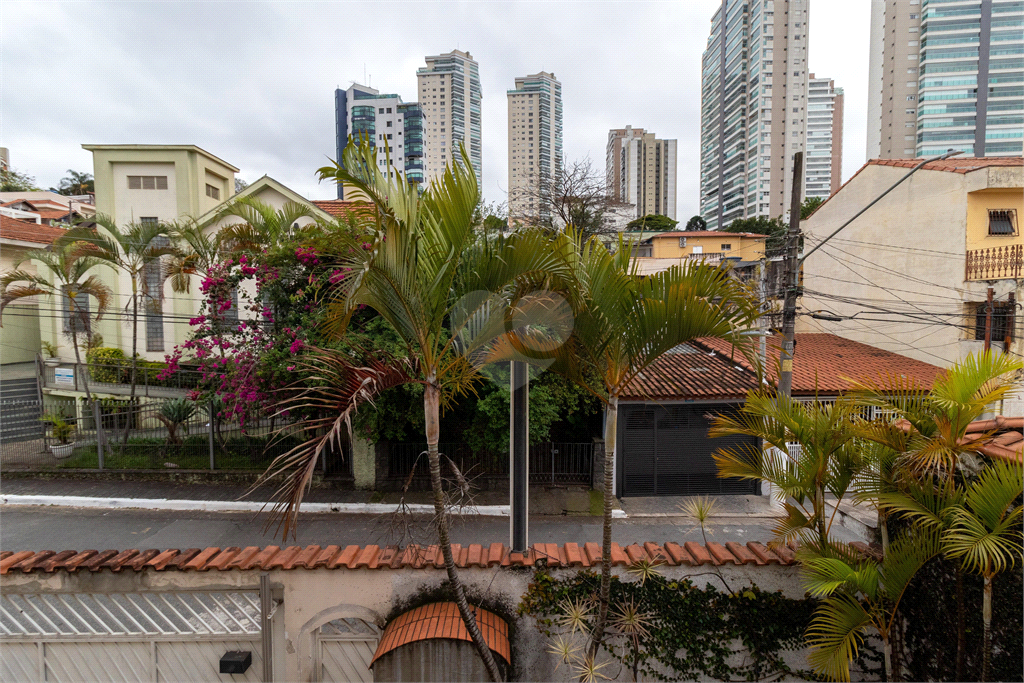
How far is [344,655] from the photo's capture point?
3826mm

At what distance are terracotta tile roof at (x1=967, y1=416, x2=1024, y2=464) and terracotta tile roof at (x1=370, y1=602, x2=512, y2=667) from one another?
10.3 feet

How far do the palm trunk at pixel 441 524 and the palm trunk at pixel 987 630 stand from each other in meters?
2.79

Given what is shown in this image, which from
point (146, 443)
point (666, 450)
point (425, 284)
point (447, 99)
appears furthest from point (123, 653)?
point (447, 99)

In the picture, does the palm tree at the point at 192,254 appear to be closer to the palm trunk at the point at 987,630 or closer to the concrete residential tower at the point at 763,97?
the palm trunk at the point at 987,630

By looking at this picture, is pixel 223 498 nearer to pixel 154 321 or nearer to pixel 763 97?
pixel 154 321

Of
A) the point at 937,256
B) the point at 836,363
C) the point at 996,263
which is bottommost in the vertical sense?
the point at 836,363

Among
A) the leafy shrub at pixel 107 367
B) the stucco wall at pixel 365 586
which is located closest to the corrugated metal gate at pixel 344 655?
the stucco wall at pixel 365 586

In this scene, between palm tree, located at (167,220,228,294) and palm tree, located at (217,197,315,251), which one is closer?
palm tree, located at (217,197,315,251)

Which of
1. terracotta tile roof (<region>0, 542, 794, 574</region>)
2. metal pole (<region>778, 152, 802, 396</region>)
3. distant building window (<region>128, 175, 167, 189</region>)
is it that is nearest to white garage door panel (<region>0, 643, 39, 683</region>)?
terracotta tile roof (<region>0, 542, 794, 574</region>)

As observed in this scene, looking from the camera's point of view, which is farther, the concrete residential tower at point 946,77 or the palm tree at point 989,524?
the concrete residential tower at point 946,77

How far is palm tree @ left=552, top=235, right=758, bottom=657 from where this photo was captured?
8.73 ft

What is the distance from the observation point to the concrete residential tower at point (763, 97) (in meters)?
64.9

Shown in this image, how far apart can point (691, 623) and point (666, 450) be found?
661 centimetres

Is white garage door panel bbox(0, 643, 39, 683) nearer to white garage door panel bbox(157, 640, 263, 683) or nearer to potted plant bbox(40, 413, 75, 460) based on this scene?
white garage door panel bbox(157, 640, 263, 683)
